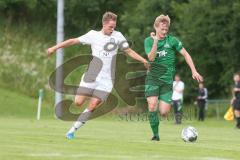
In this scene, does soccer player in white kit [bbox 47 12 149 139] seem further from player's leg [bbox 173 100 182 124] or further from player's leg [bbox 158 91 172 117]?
player's leg [bbox 173 100 182 124]

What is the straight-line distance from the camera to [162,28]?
51.2 feet

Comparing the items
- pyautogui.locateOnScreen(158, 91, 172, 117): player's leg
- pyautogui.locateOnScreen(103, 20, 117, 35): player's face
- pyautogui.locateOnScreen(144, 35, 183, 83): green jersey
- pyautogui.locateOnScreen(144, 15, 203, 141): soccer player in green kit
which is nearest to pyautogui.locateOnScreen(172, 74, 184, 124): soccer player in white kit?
pyautogui.locateOnScreen(158, 91, 172, 117): player's leg

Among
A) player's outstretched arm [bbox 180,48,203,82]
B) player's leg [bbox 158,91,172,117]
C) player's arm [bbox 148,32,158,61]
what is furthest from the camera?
player's leg [bbox 158,91,172,117]

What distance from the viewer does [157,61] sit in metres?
15.8

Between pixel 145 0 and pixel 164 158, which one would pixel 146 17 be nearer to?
pixel 145 0

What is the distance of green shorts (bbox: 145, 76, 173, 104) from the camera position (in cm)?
1587

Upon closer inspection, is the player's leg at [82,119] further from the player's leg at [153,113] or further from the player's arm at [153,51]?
the player's arm at [153,51]

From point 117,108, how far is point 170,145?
29411 mm

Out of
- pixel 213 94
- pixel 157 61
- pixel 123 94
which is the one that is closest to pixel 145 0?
pixel 213 94

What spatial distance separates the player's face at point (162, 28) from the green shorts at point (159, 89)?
89cm

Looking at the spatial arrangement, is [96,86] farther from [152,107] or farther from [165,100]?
[165,100]

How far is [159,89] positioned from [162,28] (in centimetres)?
123

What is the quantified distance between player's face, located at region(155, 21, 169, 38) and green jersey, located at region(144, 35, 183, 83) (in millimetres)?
149

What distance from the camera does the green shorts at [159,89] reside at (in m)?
15.9
